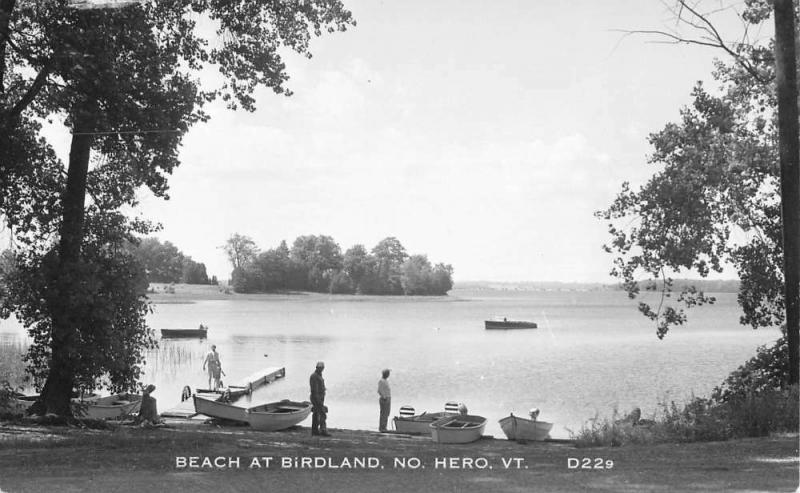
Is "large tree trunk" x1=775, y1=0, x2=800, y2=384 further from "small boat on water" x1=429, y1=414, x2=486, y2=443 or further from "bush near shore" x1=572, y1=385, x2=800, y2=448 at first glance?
"small boat on water" x1=429, y1=414, x2=486, y2=443

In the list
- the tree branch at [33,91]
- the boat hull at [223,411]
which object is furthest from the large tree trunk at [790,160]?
the tree branch at [33,91]

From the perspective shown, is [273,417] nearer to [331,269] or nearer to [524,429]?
[524,429]

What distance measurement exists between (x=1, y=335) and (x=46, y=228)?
39.4 meters

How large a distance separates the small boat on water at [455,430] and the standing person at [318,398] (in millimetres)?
2815

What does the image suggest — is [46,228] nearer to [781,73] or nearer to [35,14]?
[35,14]

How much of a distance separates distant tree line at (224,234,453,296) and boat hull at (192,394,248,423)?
68.7 m

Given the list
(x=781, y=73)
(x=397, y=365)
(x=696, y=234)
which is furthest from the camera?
(x=397, y=365)

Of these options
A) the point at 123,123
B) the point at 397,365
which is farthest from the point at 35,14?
the point at 397,365

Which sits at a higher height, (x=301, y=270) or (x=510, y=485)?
(x=301, y=270)

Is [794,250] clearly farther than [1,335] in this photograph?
No

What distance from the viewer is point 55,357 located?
1503 cm

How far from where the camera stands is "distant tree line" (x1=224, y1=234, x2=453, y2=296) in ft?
297

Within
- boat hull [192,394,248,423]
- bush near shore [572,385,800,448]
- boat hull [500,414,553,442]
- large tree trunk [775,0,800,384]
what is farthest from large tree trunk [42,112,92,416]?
large tree trunk [775,0,800,384]

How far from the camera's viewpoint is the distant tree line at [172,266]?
2489 inches
